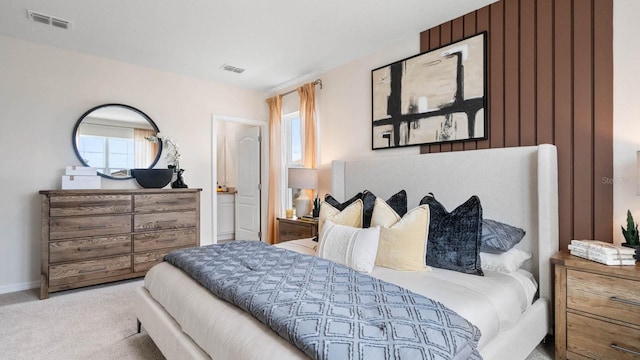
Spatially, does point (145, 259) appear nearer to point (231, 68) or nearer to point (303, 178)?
point (303, 178)

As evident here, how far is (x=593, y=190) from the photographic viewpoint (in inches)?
80.3

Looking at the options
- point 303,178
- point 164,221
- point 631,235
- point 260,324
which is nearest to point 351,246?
point 260,324

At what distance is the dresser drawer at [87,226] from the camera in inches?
→ 117

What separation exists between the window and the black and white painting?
157 cm

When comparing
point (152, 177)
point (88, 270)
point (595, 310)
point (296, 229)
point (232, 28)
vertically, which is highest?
point (232, 28)

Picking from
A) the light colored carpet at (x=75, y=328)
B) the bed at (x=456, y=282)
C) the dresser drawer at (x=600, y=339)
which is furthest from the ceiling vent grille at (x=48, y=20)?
the dresser drawer at (x=600, y=339)

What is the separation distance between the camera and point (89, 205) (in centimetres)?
315

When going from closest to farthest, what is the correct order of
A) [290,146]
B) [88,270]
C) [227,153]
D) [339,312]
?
[339,312] → [88,270] → [290,146] → [227,153]

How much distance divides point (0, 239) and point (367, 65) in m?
4.22

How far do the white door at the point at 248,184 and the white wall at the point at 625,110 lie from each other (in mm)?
4246

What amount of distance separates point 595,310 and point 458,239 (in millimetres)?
765

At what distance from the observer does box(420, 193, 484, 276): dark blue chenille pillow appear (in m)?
1.93

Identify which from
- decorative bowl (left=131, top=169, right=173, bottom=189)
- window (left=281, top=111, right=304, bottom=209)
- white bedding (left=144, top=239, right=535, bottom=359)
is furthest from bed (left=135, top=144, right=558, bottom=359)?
decorative bowl (left=131, top=169, right=173, bottom=189)

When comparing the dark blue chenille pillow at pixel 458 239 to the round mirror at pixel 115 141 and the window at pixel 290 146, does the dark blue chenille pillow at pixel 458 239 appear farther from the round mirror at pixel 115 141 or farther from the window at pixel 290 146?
the round mirror at pixel 115 141
